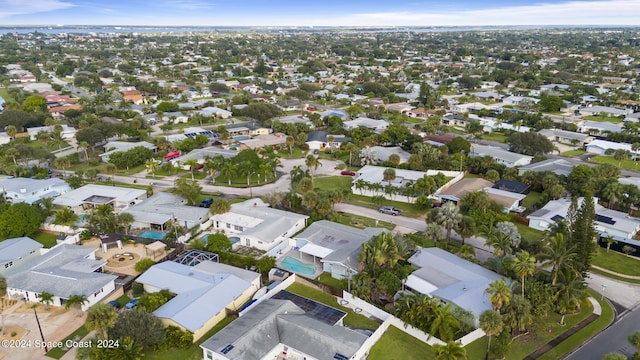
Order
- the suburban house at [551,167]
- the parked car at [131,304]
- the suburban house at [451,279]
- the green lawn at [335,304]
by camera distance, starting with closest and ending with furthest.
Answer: the green lawn at [335,304] < the suburban house at [451,279] < the parked car at [131,304] < the suburban house at [551,167]

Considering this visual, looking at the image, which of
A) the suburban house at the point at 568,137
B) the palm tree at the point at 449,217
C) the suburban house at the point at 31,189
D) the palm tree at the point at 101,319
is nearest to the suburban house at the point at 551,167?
the suburban house at the point at 568,137

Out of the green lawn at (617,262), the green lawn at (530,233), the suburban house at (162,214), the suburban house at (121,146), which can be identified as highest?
the suburban house at (121,146)

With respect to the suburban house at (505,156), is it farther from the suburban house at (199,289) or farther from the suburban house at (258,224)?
the suburban house at (199,289)

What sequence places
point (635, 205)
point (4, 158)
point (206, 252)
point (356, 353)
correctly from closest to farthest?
point (356, 353) → point (206, 252) → point (635, 205) → point (4, 158)

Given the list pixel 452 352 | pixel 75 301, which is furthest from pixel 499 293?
pixel 75 301

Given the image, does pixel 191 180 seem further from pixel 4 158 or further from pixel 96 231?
pixel 4 158

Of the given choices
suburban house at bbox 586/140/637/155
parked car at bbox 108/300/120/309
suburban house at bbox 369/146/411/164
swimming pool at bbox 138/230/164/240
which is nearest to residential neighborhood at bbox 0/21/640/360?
suburban house at bbox 586/140/637/155

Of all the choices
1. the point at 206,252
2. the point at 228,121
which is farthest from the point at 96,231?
the point at 228,121
